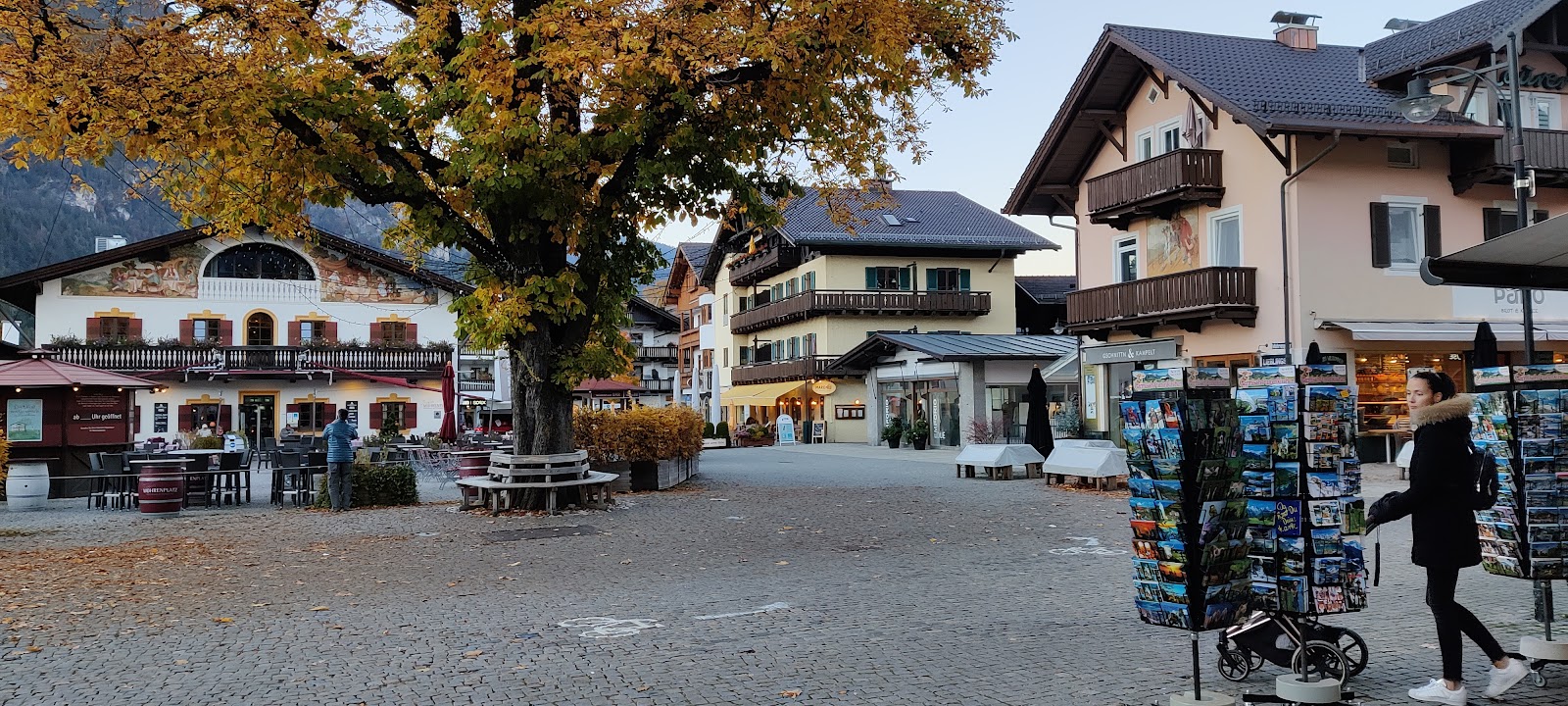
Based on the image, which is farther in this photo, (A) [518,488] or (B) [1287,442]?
(A) [518,488]

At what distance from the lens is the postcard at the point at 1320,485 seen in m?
5.84

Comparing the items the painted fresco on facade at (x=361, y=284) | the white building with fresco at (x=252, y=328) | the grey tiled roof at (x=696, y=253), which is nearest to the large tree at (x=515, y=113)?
the white building with fresco at (x=252, y=328)

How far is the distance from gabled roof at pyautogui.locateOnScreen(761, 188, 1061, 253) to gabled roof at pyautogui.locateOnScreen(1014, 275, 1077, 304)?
3008 millimetres

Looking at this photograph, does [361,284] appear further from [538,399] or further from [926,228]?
[538,399]

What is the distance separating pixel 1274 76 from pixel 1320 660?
2345 centimetres

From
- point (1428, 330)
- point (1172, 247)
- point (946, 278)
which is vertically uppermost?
point (946, 278)

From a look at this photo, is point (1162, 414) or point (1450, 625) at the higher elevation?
point (1162, 414)

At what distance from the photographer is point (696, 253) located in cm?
7419

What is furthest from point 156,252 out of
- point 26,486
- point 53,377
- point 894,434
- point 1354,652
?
point 1354,652

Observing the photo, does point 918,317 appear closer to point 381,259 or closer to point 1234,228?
point 381,259

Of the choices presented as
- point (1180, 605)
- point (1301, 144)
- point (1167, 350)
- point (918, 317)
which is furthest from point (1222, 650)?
point (918, 317)

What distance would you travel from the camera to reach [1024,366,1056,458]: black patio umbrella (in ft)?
81.4

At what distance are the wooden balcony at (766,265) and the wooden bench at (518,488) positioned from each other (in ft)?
117

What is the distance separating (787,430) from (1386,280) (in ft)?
88.8
